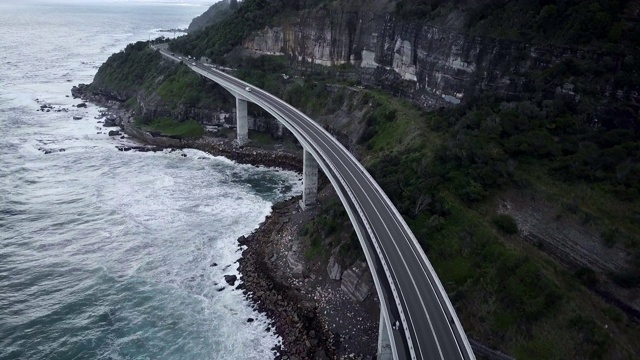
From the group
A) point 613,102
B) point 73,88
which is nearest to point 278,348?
point 613,102

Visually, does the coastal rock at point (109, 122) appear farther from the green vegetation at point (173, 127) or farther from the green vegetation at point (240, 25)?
the green vegetation at point (240, 25)

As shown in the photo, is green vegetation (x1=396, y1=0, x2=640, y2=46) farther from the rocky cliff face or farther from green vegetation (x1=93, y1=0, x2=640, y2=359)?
the rocky cliff face

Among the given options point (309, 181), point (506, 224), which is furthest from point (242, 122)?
point (506, 224)

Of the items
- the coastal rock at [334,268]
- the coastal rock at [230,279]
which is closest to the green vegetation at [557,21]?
the coastal rock at [334,268]

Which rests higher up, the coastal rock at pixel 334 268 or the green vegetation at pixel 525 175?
the green vegetation at pixel 525 175

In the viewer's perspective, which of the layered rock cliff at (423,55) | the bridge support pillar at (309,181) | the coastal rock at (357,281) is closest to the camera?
the coastal rock at (357,281)

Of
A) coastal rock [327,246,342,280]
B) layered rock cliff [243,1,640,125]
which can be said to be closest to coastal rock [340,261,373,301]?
coastal rock [327,246,342,280]
